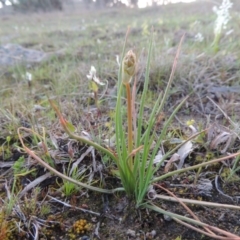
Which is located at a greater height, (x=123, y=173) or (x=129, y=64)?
(x=129, y=64)

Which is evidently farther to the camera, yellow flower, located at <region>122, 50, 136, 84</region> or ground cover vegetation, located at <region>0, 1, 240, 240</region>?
ground cover vegetation, located at <region>0, 1, 240, 240</region>

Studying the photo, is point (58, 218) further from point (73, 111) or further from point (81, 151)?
point (73, 111)

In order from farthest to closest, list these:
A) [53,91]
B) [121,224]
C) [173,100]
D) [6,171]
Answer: [53,91], [173,100], [6,171], [121,224]

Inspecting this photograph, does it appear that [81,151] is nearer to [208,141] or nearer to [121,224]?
[121,224]

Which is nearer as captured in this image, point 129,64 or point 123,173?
point 129,64

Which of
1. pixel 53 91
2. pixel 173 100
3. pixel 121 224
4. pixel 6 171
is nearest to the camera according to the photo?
pixel 121 224

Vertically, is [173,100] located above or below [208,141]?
below

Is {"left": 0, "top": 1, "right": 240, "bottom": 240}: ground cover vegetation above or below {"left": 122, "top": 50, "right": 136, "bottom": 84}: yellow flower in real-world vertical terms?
below

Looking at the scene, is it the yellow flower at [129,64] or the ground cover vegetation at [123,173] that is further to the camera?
the ground cover vegetation at [123,173]

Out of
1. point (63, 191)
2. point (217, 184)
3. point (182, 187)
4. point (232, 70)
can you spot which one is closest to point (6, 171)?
point (63, 191)

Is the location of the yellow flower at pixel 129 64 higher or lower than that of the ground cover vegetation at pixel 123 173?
higher

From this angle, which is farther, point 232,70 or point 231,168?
point 232,70
